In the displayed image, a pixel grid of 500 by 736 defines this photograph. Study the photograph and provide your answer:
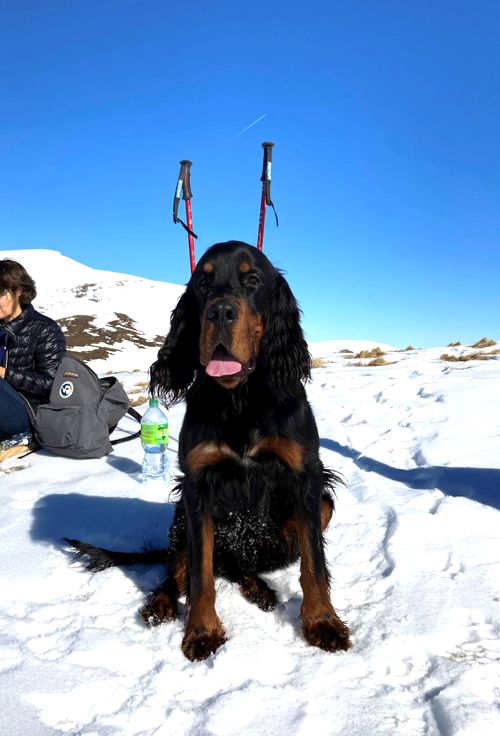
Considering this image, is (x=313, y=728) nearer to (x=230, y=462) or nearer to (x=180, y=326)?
(x=230, y=462)

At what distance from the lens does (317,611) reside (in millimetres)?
1970

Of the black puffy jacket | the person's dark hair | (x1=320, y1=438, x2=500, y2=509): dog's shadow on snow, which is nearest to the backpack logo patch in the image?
the black puffy jacket

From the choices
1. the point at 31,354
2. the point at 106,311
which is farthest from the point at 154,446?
the point at 106,311

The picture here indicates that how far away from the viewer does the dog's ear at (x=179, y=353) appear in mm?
2600

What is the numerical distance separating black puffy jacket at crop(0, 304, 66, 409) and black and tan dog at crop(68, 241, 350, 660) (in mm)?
2492

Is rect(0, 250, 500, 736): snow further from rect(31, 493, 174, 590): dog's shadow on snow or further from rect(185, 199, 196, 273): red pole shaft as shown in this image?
rect(185, 199, 196, 273): red pole shaft

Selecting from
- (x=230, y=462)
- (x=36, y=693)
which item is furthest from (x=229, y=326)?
(x=36, y=693)

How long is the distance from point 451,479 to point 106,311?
130ft

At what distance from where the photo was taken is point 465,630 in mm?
1893

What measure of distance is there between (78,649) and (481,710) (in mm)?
1411

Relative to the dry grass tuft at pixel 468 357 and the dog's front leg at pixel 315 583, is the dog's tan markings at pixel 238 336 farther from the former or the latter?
the dry grass tuft at pixel 468 357

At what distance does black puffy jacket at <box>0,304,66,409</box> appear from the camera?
4543mm

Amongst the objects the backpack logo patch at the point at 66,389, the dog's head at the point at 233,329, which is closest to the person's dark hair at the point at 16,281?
the backpack logo patch at the point at 66,389

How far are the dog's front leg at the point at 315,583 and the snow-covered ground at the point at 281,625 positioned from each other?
0.06 m
